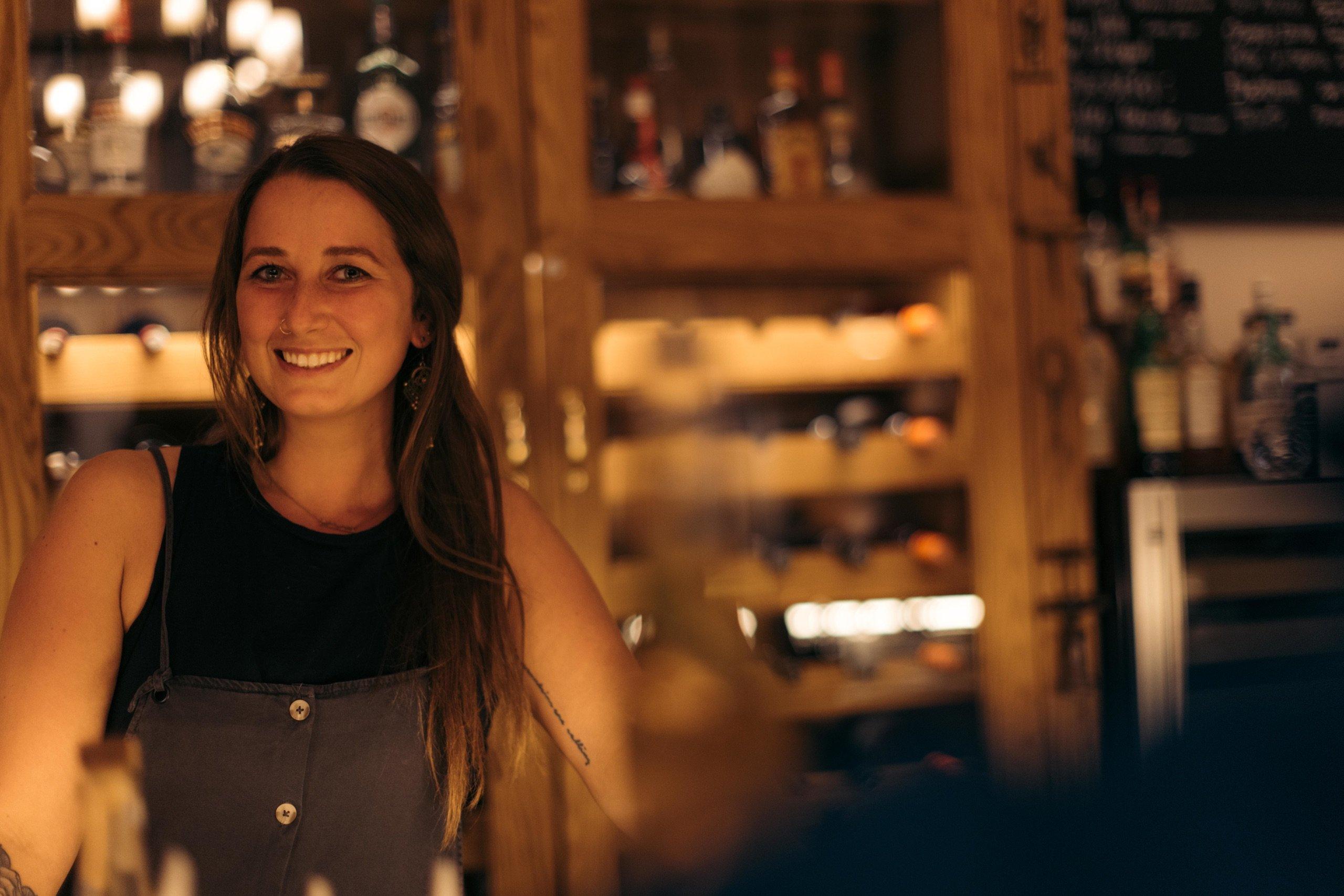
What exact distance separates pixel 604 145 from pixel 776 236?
365 millimetres

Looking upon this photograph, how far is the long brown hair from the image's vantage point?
3.41 feet

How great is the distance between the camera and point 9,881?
728mm

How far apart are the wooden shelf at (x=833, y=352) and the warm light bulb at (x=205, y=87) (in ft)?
2.79

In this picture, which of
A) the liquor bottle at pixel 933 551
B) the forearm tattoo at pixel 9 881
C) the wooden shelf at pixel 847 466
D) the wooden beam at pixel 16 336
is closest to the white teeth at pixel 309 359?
the forearm tattoo at pixel 9 881

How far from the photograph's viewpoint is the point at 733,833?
353mm

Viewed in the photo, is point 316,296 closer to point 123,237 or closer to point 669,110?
point 123,237

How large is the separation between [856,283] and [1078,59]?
2.06ft

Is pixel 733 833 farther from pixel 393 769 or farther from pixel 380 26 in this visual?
pixel 380 26

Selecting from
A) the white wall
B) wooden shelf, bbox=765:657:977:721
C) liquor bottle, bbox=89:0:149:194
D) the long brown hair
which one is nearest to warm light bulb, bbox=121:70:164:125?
liquor bottle, bbox=89:0:149:194

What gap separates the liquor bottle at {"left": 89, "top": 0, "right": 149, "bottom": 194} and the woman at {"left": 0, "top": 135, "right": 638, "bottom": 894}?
61 centimetres

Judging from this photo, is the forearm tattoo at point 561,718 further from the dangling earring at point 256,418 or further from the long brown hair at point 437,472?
the dangling earring at point 256,418

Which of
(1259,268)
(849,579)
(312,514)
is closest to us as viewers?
(312,514)

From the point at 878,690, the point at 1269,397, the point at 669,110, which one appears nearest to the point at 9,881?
the point at 878,690

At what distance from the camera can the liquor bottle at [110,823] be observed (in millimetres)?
342
